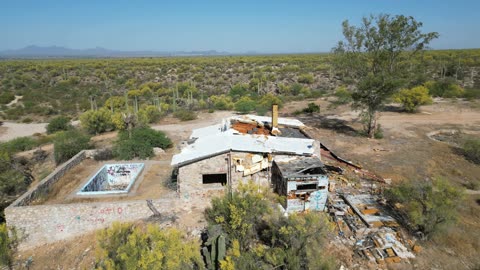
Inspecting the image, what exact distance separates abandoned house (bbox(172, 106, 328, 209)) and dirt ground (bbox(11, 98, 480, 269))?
1293 mm

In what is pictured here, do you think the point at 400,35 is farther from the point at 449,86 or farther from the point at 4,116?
the point at 4,116

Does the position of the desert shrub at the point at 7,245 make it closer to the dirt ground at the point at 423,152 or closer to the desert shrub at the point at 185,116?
the dirt ground at the point at 423,152

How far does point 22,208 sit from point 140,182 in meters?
4.76

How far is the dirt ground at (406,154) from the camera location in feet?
32.1

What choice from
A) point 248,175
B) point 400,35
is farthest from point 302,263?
point 400,35

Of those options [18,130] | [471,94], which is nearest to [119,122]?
[18,130]

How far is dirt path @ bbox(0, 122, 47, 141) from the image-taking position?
29.4 meters

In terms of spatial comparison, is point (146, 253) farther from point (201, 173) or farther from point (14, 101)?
point (14, 101)

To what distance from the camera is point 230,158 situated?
12281 mm

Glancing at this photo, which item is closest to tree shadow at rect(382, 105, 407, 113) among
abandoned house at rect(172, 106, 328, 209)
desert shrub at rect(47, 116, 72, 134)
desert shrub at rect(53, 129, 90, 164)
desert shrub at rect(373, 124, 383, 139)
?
desert shrub at rect(373, 124, 383, 139)

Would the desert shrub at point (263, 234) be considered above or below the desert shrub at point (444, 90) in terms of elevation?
below

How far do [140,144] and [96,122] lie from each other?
34.7 ft

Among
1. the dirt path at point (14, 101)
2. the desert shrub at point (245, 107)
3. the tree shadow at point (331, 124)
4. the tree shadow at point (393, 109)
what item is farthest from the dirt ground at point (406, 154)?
the dirt path at point (14, 101)

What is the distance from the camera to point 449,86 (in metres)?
36.7
